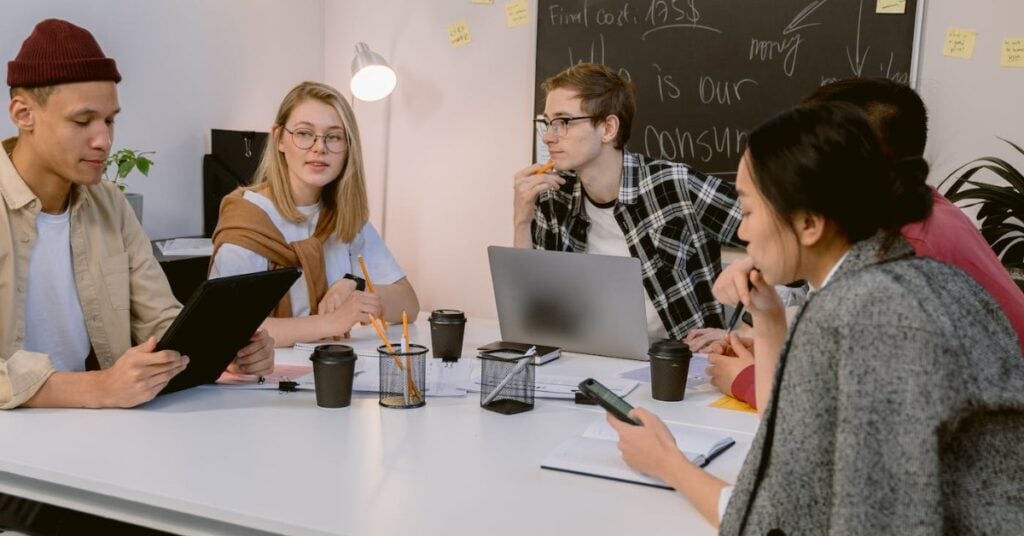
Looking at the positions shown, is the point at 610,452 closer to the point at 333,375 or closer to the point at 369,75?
the point at 333,375

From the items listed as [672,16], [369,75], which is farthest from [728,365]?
[369,75]

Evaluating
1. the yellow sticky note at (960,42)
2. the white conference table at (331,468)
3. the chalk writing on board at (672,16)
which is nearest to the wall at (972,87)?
the yellow sticky note at (960,42)

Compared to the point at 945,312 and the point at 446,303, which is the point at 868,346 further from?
the point at 446,303

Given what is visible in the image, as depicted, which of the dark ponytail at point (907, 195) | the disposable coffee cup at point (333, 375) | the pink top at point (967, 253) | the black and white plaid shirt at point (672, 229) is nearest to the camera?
the dark ponytail at point (907, 195)

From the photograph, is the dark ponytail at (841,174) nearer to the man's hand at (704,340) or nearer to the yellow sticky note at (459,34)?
the man's hand at (704,340)

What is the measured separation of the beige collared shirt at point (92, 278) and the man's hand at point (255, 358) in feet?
0.95

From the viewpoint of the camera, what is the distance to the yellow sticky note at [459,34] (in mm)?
3686

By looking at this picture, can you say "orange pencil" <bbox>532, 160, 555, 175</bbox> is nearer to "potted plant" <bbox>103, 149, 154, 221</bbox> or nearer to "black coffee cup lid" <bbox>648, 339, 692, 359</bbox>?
"black coffee cup lid" <bbox>648, 339, 692, 359</bbox>

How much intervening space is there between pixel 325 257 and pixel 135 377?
0.94 m

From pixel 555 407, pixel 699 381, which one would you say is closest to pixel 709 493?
pixel 555 407

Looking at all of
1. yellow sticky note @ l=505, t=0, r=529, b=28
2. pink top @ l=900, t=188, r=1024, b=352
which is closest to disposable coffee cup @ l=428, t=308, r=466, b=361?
pink top @ l=900, t=188, r=1024, b=352

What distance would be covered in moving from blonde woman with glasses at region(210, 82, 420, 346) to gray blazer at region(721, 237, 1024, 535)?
1322 millimetres

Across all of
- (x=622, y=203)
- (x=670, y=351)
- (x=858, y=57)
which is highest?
(x=858, y=57)

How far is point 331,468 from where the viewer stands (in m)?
1.20
